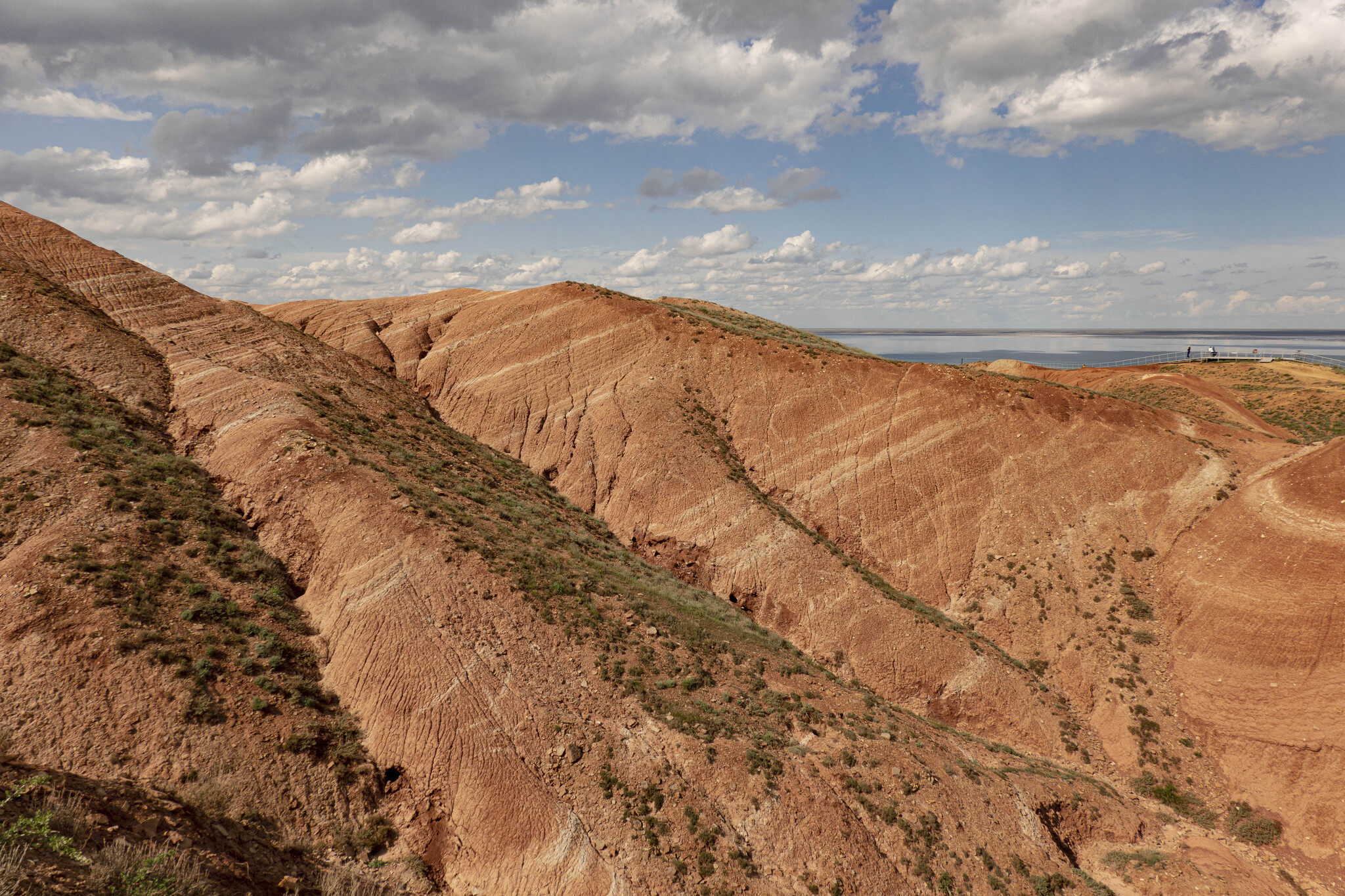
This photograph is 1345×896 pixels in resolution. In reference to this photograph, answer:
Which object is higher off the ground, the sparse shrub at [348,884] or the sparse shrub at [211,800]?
the sparse shrub at [211,800]

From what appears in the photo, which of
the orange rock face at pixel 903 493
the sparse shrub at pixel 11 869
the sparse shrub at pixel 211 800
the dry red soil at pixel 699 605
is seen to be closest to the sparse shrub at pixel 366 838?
the dry red soil at pixel 699 605

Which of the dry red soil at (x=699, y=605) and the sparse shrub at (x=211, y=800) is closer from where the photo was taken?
the sparse shrub at (x=211, y=800)

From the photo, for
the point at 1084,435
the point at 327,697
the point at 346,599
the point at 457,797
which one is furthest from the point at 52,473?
the point at 1084,435

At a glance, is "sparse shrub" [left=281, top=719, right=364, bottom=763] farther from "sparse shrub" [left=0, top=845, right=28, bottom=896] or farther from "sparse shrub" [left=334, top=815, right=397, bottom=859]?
"sparse shrub" [left=0, top=845, right=28, bottom=896]

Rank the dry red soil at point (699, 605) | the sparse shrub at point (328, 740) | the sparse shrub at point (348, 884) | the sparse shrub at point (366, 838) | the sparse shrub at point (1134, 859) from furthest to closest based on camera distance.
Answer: the sparse shrub at point (1134, 859)
the dry red soil at point (699, 605)
the sparse shrub at point (328, 740)
the sparse shrub at point (366, 838)
the sparse shrub at point (348, 884)

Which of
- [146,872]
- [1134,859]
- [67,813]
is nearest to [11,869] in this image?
[146,872]

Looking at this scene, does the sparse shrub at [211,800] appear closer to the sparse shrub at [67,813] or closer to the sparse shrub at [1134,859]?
the sparse shrub at [67,813]

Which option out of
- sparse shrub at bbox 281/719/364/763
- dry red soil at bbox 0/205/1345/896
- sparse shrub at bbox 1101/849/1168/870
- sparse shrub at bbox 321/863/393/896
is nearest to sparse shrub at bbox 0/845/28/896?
dry red soil at bbox 0/205/1345/896

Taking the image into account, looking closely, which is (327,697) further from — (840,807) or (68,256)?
(68,256)
